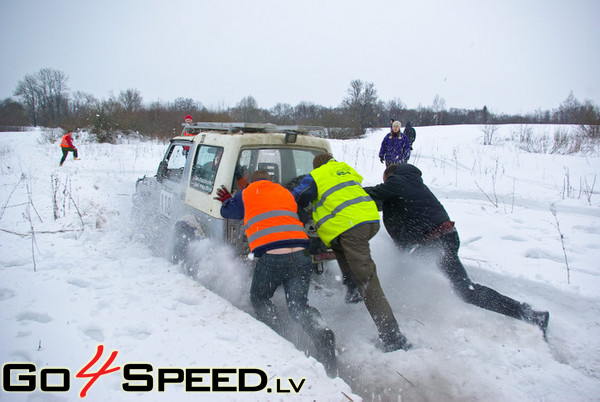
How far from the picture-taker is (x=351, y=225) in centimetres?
338

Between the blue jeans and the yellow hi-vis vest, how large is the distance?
0.47 meters

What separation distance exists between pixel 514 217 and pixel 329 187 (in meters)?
5.04

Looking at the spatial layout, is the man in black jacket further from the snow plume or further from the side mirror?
the side mirror

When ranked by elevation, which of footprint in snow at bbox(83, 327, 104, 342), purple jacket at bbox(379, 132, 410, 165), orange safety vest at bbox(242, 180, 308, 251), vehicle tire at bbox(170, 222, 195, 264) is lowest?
footprint in snow at bbox(83, 327, 104, 342)

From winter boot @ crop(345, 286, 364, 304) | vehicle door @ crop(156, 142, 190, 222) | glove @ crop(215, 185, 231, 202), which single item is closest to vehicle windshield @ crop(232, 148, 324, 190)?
glove @ crop(215, 185, 231, 202)

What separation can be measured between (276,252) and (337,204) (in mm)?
809

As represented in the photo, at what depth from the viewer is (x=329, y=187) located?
138 inches

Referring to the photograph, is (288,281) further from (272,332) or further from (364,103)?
(364,103)

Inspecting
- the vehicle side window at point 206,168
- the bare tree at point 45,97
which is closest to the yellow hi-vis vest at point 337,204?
the vehicle side window at point 206,168

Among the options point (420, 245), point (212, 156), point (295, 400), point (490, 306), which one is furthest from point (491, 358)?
point (212, 156)

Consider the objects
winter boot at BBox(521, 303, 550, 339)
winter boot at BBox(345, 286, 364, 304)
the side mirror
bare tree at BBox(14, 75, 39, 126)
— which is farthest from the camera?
bare tree at BBox(14, 75, 39, 126)

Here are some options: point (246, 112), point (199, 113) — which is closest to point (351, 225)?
point (199, 113)

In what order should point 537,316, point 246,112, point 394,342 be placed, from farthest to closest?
point 246,112
point 537,316
point 394,342

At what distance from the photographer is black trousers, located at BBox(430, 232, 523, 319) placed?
3.41m
